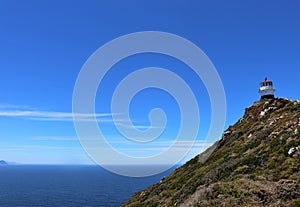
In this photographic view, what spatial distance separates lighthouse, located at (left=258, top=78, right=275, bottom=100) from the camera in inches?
2107

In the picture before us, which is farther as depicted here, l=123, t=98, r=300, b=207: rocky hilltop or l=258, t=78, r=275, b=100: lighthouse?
l=258, t=78, r=275, b=100: lighthouse

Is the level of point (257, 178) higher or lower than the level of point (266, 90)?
lower

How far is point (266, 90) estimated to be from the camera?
176 feet

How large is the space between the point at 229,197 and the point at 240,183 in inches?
79.6

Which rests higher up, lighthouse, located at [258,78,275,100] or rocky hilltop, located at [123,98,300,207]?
lighthouse, located at [258,78,275,100]

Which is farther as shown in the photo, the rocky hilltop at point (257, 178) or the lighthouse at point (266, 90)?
the lighthouse at point (266, 90)

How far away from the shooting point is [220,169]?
88.5ft

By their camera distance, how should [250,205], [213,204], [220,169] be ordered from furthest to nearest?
[220,169] < [213,204] < [250,205]

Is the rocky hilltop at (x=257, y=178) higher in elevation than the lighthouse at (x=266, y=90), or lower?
lower

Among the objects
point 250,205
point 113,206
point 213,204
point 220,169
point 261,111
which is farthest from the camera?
point 113,206

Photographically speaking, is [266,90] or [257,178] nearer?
[257,178]

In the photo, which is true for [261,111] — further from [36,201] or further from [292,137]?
[36,201]

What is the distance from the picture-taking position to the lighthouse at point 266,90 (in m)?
53.5

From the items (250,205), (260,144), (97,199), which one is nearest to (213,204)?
(250,205)
